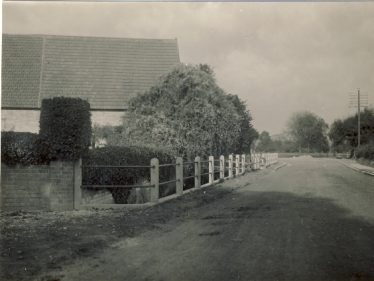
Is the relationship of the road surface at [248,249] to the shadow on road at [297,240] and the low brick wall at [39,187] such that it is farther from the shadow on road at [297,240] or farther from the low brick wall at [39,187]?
the low brick wall at [39,187]

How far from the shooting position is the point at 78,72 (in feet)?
79.6

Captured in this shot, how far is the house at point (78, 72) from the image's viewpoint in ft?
73.4

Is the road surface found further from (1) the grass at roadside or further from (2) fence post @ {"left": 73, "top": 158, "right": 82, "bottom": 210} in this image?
(2) fence post @ {"left": 73, "top": 158, "right": 82, "bottom": 210}

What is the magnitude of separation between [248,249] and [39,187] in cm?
577

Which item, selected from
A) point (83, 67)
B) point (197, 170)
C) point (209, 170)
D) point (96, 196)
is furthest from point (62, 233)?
point (83, 67)

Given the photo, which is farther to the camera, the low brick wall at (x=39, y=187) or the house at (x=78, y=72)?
the house at (x=78, y=72)

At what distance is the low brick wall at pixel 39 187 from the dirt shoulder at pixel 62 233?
1.70ft

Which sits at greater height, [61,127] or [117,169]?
[61,127]

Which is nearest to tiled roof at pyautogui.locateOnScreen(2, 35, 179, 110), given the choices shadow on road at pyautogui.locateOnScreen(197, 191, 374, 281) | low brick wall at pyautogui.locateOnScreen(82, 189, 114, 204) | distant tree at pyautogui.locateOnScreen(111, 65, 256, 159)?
distant tree at pyautogui.locateOnScreen(111, 65, 256, 159)

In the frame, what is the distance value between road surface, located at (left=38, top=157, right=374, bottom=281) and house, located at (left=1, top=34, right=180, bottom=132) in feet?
44.8

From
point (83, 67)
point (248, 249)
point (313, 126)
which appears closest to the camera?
point (248, 249)

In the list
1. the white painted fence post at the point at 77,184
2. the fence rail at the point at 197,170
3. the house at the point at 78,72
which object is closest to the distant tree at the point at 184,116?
the fence rail at the point at 197,170

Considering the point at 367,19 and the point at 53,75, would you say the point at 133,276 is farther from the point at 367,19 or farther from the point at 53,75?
the point at 53,75

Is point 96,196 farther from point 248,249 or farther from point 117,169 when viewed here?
point 248,249
